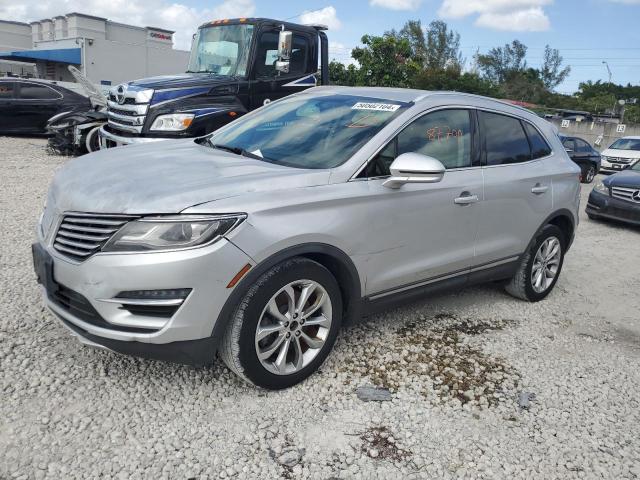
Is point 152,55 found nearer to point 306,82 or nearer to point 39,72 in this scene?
point 39,72

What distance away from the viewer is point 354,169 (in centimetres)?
327

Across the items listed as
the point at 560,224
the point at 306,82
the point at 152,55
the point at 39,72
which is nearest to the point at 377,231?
the point at 560,224

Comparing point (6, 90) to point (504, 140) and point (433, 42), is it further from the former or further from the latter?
point (433, 42)

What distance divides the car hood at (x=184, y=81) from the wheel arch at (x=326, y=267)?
5626mm

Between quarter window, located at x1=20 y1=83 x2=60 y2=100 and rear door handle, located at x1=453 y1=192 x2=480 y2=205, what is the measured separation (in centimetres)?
1261

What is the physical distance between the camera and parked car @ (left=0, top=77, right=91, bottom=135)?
1312 cm

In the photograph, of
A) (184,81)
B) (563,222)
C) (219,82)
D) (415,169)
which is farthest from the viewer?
Answer: (219,82)

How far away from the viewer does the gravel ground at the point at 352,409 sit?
101 inches

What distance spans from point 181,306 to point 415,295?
Answer: 5.75ft

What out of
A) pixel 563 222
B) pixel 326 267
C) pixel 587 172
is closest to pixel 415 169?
pixel 326 267

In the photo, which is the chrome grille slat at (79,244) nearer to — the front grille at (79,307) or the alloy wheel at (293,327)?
the front grille at (79,307)

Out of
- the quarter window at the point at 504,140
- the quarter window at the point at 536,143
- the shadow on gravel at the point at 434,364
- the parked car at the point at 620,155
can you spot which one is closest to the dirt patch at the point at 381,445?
the shadow on gravel at the point at 434,364

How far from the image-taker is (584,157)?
52.2 ft

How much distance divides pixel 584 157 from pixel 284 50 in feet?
37.4
